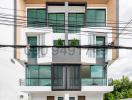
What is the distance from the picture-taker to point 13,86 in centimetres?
3531

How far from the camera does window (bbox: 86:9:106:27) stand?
1742 inches

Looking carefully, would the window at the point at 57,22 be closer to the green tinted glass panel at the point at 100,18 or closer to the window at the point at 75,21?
the window at the point at 75,21

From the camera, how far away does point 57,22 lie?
44.6 m

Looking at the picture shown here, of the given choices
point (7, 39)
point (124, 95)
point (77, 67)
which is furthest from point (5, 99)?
point (124, 95)

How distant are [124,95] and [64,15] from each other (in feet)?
50.6

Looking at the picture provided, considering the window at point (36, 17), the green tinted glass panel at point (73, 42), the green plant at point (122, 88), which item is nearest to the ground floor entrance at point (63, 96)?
the green tinted glass panel at point (73, 42)

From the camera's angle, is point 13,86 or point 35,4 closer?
point 13,86

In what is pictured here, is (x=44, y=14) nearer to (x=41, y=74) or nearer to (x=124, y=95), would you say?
(x=41, y=74)

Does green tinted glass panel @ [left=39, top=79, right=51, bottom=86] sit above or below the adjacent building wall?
below

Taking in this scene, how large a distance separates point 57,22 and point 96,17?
3.52 meters

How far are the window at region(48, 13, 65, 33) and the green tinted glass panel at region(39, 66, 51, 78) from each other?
11.1 ft

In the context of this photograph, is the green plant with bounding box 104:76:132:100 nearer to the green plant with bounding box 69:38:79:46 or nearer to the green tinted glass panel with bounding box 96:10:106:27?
the green tinted glass panel with bounding box 96:10:106:27

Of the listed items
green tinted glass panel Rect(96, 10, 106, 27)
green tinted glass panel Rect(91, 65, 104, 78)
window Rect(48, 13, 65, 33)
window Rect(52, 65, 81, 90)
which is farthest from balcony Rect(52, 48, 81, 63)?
green tinted glass panel Rect(96, 10, 106, 27)

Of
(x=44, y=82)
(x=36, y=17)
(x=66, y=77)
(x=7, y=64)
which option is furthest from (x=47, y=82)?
(x=7, y=64)
